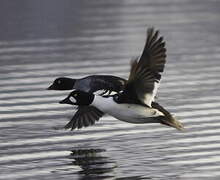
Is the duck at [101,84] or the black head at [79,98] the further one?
the duck at [101,84]

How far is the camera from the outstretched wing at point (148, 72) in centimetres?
1025

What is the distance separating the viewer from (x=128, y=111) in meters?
10.3

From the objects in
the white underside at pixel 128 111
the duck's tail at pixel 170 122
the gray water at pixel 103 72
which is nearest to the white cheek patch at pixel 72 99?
the white underside at pixel 128 111

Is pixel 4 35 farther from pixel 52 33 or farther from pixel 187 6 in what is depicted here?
pixel 187 6

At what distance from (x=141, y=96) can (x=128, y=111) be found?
198 millimetres

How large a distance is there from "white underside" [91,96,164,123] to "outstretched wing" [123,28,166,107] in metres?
0.09

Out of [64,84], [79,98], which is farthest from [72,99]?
[64,84]

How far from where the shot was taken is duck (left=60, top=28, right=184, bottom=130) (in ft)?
33.8

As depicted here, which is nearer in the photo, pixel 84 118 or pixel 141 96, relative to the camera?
pixel 141 96

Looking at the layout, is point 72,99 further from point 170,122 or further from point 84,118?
point 84,118

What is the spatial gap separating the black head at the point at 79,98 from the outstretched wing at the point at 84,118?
940 mm

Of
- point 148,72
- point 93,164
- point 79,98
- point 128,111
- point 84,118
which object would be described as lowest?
point 93,164

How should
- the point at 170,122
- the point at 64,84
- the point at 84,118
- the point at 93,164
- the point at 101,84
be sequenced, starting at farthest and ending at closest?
the point at 64,84
the point at 84,118
the point at 101,84
the point at 170,122
the point at 93,164

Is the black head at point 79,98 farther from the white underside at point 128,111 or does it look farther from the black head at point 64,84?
the black head at point 64,84
